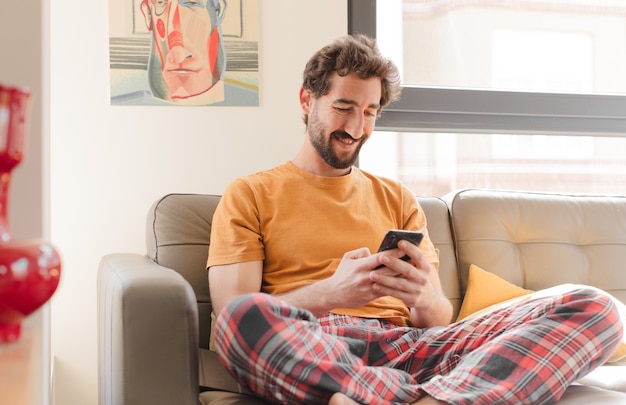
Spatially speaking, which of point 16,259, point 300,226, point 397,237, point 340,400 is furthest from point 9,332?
point 300,226

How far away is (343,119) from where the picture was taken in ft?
7.38

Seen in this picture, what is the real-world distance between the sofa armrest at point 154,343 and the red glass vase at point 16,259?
0.47m

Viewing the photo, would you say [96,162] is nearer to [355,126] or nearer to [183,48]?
[183,48]

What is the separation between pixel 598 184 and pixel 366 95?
148 centimetres

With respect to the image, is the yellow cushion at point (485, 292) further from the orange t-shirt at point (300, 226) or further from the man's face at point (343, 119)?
the man's face at point (343, 119)

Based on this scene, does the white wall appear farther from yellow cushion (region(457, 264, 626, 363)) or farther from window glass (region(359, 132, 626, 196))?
yellow cushion (region(457, 264, 626, 363))

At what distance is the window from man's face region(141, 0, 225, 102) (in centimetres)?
56

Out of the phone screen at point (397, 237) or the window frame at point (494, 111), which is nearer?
the phone screen at point (397, 237)

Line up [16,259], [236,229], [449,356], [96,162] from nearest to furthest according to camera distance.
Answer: [16,259] → [449,356] → [236,229] → [96,162]

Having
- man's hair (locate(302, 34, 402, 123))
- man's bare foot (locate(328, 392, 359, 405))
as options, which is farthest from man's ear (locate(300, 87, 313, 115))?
man's bare foot (locate(328, 392, 359, 405))

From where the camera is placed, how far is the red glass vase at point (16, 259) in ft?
3.10

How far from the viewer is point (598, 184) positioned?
3303 millimetres

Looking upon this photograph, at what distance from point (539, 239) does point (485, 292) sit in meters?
0.33

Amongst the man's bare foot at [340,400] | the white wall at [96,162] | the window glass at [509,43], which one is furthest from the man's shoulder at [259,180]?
the window glass at [509,43]
